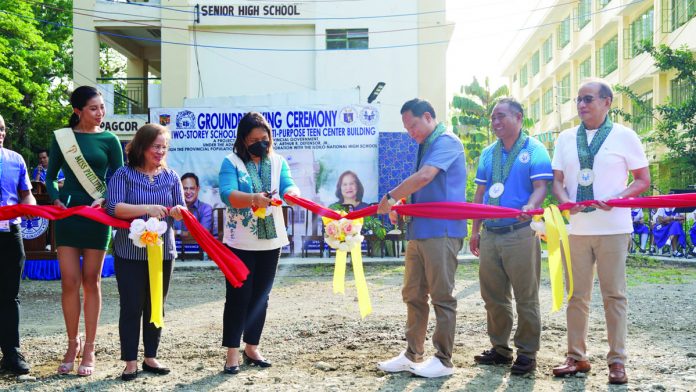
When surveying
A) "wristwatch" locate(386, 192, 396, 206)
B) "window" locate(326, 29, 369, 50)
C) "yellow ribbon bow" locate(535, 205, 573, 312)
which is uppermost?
"window" locate(326, 29, 369, 50)

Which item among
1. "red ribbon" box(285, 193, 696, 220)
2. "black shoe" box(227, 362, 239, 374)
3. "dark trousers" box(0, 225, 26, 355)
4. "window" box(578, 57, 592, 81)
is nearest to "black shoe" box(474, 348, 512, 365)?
"red ribbon" box(285, 193, 696, 220)

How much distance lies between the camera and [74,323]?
5195mm

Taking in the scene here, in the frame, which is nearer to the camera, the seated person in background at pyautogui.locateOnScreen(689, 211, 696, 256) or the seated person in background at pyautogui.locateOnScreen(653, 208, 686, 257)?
the seated person in background at pyautogui.locateOnScreen(689, 211, 696, 256)

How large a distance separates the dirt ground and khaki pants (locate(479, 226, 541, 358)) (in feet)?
0.89

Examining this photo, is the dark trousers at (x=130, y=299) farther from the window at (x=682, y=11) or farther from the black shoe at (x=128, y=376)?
the window at (x=682, y=11)

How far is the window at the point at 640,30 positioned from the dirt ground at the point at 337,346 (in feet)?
66.5

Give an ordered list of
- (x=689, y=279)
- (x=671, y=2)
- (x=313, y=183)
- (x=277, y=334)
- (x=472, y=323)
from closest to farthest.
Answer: (x=277, y=334)
(x=472, y=323)
(x=689, y=279)
(x=313, y=183)
(x=671, y=2)

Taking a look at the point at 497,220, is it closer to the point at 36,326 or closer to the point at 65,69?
the point at 36,326

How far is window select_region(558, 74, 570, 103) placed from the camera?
41.1 meters

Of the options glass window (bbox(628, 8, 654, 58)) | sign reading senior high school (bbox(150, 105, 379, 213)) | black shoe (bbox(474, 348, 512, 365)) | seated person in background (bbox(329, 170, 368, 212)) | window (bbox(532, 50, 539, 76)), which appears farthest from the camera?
window (bbox(532, 50, 539, 76))

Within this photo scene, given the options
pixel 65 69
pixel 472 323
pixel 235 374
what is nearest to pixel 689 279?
pixel 472 323

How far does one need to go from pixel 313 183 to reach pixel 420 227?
1117 cm

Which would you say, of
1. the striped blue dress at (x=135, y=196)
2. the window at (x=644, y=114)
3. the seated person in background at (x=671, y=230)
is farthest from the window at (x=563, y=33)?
the striped blue dress at (x=135, y=196)

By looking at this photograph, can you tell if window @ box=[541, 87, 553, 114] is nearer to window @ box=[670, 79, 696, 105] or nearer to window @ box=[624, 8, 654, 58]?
→ window @ box=[624, 8, 654, 58]
